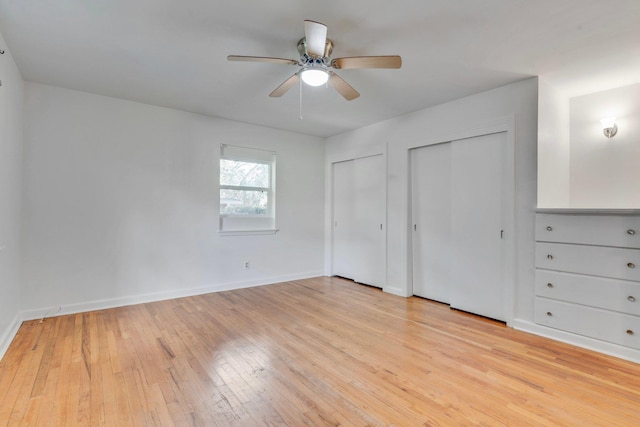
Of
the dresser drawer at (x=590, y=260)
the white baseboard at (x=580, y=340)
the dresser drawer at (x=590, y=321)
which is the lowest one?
the white baseboard at (x=580, y=340)

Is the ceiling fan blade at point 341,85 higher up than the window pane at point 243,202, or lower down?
higher up

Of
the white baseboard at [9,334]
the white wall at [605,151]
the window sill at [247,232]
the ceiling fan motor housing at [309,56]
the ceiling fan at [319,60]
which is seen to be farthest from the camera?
the window sill at [247,232]

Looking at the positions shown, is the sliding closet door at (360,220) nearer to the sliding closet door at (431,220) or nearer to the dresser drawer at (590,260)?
the sliding closet door at (431,220)

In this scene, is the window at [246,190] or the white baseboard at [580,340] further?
the window at [246,190]

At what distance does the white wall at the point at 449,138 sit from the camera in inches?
118

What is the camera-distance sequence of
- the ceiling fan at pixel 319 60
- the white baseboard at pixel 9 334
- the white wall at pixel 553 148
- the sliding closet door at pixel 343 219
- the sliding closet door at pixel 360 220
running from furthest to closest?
the sliding closet door at pixel 343 219 < the sliding closet door at pixel 360 220 < the white wall at pixel 553 148 < the white baseboard at pixel 9 334 < the ceiling fan at pixel 319 60

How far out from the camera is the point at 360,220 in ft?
16.0

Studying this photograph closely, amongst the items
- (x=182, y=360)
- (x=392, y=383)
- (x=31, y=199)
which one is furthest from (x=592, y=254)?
(x=31, y=199)

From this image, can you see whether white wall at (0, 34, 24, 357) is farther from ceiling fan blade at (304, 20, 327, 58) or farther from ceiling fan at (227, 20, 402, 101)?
ceiling fan blade at (304, 20, 327, 58)

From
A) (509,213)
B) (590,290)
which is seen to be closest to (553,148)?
(509,213)

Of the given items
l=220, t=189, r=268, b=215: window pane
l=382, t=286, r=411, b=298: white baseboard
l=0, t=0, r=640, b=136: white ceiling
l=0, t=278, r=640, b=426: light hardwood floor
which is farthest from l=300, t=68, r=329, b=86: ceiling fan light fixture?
l=382, t=286, r=411, b=298: white baseboard

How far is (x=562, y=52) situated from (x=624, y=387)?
2.50m

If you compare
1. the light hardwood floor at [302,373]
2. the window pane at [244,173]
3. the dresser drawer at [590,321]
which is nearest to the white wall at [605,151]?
the dresser drawer at [590,321]

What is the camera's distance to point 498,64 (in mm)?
2701
